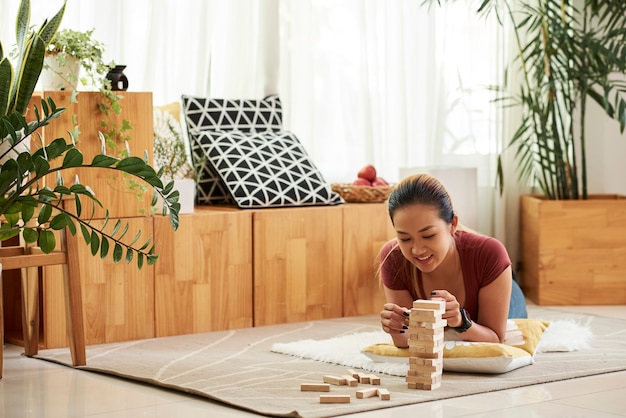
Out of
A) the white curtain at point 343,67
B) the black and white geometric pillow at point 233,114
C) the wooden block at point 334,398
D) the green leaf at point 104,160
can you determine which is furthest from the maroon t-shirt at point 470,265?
the white curtain at point 343,67

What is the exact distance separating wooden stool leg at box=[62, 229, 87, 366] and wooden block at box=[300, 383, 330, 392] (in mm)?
819

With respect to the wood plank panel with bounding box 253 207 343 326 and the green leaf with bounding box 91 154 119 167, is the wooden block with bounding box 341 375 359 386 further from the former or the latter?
the wood plank panel with bounding box 253 207 343 326

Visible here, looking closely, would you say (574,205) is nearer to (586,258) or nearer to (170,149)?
(586,258)

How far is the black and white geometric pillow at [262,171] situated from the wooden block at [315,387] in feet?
4.63

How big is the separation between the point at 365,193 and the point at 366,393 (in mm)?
1836

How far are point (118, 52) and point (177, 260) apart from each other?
98cm

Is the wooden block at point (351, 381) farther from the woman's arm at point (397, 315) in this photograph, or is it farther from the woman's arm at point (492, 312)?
the woman's arm at point (492, 312)

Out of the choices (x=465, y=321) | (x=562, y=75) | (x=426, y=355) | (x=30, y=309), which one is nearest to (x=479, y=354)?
(x=465, y=321)

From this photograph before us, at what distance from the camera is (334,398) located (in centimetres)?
274

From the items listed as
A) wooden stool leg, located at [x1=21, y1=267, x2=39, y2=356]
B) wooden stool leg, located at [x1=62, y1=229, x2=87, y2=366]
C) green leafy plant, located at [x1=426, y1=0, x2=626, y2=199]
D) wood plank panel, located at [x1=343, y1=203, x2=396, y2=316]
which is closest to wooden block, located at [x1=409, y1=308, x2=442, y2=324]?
wooden stool leg, located at [x1=62, y1=229, x2=87, y2=366]

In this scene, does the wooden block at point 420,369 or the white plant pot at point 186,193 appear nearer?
the wooden block at point 420,369

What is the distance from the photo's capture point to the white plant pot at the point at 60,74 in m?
3.62

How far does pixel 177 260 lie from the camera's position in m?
3.94

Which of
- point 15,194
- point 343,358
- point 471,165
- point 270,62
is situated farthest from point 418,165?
point 15,194
